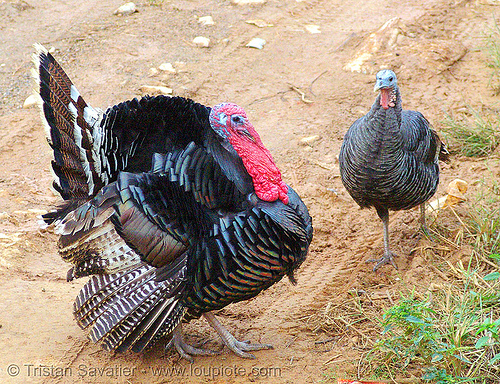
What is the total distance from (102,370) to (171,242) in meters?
1.01

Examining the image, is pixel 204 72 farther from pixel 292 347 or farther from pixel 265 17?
pixel 292 347

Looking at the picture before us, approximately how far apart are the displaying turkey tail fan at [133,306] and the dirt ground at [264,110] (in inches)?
13.4

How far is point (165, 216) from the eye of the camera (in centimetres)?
334

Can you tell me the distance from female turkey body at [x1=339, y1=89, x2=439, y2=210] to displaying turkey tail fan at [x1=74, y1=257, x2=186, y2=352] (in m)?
1.65

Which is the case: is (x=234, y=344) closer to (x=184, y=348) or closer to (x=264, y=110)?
(x=184, y=348)

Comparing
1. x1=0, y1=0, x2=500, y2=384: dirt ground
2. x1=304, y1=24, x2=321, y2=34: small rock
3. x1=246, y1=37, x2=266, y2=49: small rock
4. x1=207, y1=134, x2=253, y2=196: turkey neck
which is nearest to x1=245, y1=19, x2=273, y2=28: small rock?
x1=0, y1=0, x2=500, y2=384: dirt ground

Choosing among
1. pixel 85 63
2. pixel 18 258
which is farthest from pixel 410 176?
pixel 85 63

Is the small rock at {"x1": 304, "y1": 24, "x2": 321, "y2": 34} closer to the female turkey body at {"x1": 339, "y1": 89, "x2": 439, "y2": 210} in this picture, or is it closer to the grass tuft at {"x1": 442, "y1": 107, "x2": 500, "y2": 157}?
the grass tuft at {"x1": 442, "y1": 107, "x2": 500, "y2": 157}

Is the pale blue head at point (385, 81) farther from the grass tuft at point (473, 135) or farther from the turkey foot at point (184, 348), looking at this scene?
the turkey foot at point (184, 348)

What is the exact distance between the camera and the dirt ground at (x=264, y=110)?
3.68 metres

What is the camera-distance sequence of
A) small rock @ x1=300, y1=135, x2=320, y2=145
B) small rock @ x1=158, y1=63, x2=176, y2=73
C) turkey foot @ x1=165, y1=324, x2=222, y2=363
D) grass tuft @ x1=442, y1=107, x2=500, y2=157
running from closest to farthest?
1. turkey foot @ x1=165, y1=324, x2=222, y2=363
2. grass tuft @ x1=442, y1=107, x2=500, y2=157
3. small rock @ x1=300, y1=135, x2=320, y2=145
4. small rock @ x1=158, y1=63, x2=176, y2=73

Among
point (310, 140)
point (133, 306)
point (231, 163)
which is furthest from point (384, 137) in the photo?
point (310, 140)

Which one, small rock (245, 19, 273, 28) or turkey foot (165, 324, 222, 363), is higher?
small rock (245, 19, 273, 28)

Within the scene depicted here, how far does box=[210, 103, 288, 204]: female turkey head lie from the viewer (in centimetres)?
346
